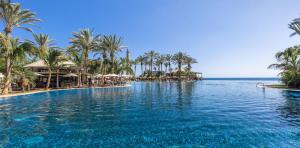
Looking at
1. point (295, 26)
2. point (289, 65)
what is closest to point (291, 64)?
point (289, 65)

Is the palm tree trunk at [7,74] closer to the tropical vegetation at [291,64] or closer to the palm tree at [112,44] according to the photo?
the palm tree at [112,44]

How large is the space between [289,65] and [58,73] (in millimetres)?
41109

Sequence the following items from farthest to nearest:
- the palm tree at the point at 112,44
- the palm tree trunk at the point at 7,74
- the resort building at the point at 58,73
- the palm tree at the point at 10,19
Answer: the palm tree at the point at 112,44 → the resort building at the point at 58,73 → the palm tree trunk at the point at 7,74 → the palm tree at the point at 10,19

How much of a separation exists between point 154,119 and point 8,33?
69.9 feet

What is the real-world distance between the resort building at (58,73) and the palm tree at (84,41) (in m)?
2.68

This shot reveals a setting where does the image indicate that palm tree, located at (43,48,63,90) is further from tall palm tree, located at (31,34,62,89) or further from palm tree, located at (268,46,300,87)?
palm tree, located at (268,46,300,87)

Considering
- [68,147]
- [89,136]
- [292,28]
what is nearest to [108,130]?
[89,136]

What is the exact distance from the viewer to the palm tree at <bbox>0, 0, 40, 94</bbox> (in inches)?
830

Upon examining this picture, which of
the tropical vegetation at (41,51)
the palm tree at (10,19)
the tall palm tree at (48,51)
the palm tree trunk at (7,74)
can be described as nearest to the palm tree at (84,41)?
the tropical vegetation at (41,51)

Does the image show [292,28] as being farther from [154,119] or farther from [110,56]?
[110,56]

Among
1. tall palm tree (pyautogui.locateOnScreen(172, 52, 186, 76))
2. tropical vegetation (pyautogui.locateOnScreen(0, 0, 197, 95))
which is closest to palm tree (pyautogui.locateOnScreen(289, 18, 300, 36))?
tropical vegetation (pyautogui.locateOnScreen(0, 0, 197, 95))

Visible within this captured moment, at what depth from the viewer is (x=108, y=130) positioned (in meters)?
7.85

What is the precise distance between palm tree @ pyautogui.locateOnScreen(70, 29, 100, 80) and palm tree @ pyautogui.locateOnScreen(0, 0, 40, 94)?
13.4 m

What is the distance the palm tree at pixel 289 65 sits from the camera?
29.0 m
